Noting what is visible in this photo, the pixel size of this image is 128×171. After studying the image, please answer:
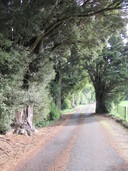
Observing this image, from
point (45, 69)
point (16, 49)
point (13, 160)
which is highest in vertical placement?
point (16, 49)

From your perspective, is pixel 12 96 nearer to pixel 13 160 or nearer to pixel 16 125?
pixel 16 125

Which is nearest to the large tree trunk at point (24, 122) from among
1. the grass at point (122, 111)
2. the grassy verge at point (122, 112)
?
the grassy verge at point (122, 112)

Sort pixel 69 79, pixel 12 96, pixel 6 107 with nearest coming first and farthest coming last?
pixel 6 107 → pixel 12 96 → pixel 69 79

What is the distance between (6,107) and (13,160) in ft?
7.10

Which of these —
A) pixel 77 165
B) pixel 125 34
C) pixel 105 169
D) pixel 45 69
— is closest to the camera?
pixel 105 169

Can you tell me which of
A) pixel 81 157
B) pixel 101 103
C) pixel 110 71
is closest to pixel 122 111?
pixel 101 103

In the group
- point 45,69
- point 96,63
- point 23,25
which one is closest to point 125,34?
point 96,63

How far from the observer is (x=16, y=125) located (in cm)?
780

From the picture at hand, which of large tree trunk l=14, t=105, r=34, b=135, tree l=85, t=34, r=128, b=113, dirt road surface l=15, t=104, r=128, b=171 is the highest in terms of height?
tree l=85, t=34, r=128, b=113

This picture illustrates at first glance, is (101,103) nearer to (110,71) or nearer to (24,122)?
(110,71)

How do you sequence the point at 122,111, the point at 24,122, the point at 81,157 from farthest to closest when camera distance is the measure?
the point at 122,111, the point at 24,122, the point at 81,157

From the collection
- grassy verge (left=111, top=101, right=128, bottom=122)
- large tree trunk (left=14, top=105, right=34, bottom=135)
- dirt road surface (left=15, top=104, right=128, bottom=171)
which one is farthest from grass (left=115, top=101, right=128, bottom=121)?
large tree trunk (left=14, top=105, right=34, bottom=135)

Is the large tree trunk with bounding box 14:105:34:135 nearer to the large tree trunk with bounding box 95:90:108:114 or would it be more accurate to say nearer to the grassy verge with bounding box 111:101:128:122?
the grassy verge with bounding box 111:101:128:122

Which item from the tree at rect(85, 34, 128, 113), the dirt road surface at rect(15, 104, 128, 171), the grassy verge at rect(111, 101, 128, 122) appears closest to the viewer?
the dirt road surface at rect(15, 104, 128, 171)
